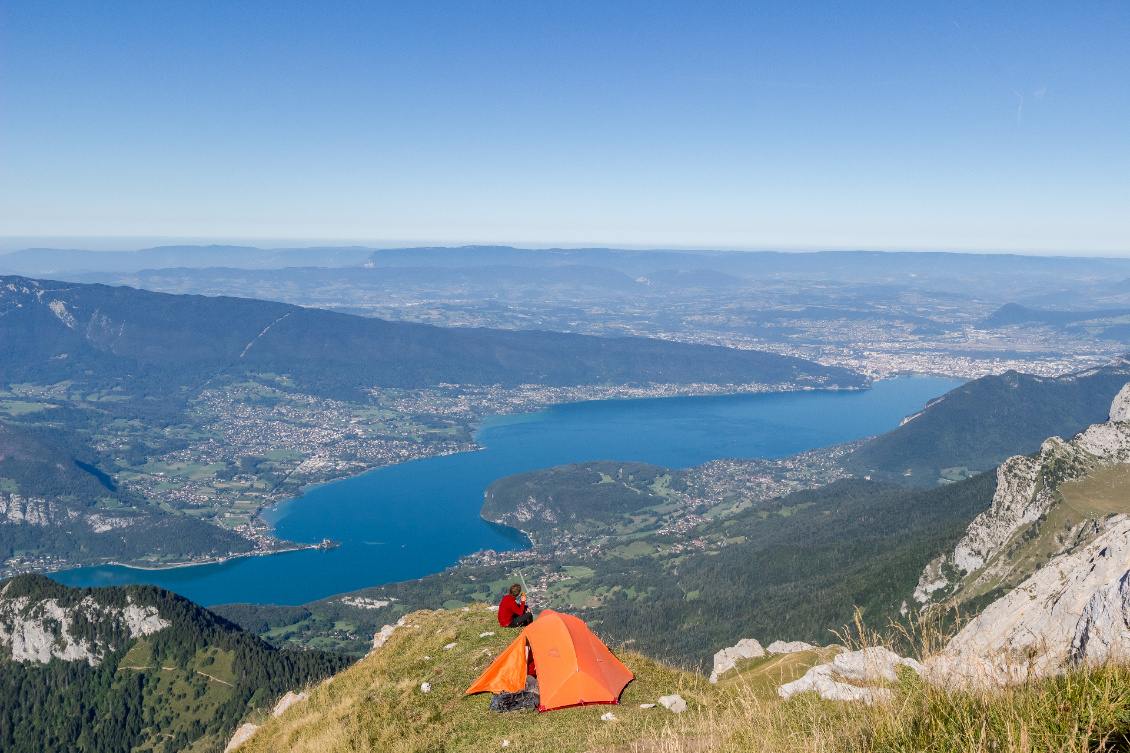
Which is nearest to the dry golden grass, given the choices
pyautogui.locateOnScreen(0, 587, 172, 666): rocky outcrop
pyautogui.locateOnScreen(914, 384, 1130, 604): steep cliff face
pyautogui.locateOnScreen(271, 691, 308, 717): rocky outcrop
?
pyautogui.locateOnScreen(271, 691, 308, 717): rocky outcrop

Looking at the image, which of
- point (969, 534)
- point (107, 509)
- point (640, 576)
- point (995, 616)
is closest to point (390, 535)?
point (640, 576)

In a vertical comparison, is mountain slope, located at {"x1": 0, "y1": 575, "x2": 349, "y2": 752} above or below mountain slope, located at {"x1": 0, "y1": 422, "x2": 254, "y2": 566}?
above

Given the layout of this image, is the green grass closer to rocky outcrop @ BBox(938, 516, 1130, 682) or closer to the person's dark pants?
rocky outcrop @ BBox(938, 516, 1130, 682)

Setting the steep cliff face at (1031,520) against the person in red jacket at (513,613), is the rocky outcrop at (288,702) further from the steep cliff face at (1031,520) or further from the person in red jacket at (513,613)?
the steep cliff face at (1031,520)

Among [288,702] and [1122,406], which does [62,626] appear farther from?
[1122,406]

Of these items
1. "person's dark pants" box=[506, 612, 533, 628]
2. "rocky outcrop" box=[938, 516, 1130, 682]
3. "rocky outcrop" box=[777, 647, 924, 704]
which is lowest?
"rocky outcrop" box=[938, 516, 1130, 682]

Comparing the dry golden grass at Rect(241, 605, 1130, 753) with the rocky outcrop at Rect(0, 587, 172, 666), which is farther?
the rocky outcrop at Rect(0, 587, 172, 666)

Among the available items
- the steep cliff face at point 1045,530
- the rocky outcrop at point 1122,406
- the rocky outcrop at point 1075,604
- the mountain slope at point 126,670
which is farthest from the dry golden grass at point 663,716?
the rocky outcrop at point 1122,406

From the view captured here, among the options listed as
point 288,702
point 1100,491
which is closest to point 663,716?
point 288,702
